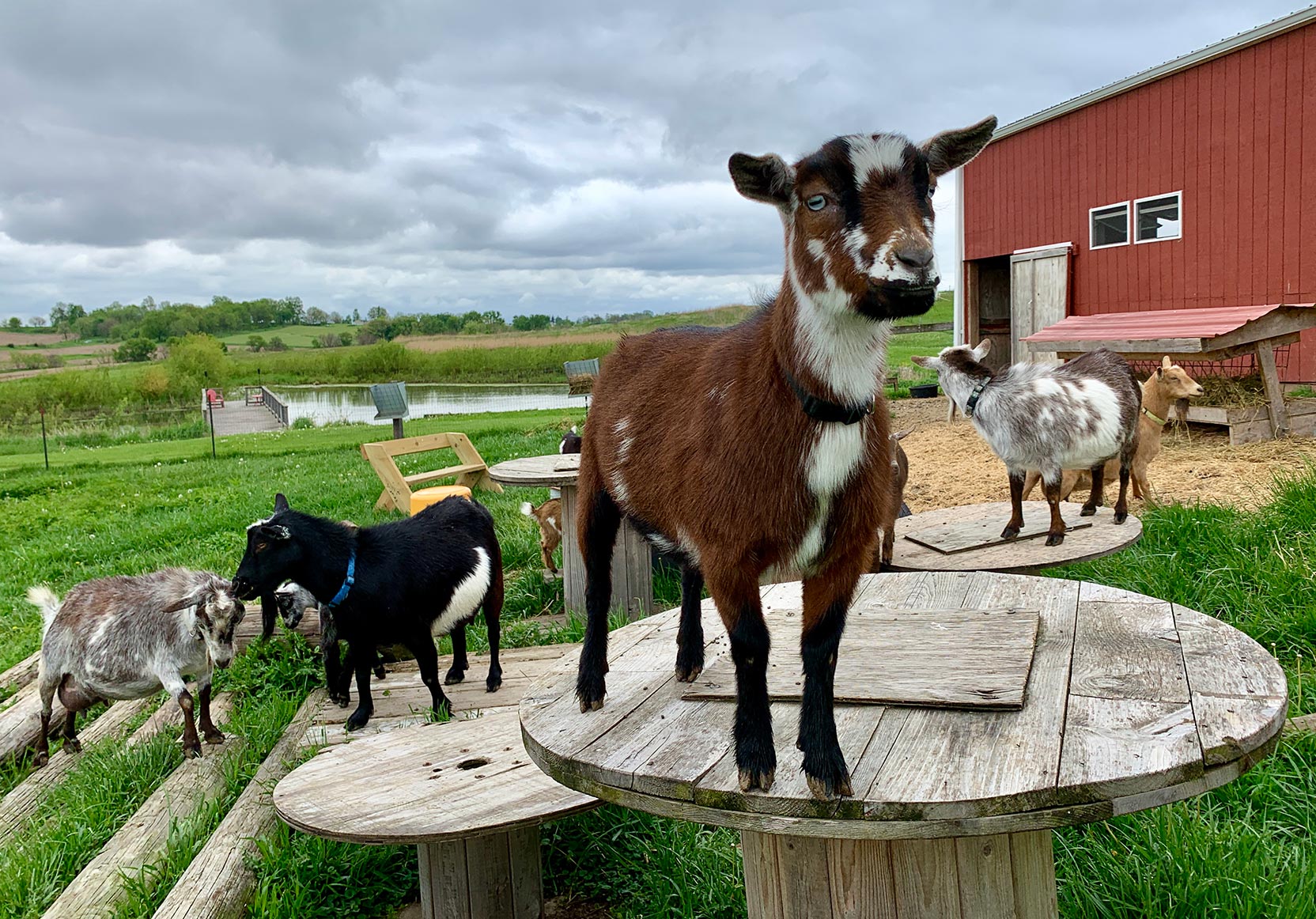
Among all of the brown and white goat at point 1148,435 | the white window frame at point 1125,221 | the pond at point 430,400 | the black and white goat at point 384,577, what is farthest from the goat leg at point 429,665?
the pond at point 430,400

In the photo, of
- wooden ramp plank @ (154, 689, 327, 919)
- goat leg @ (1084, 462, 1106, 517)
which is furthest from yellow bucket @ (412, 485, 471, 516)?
goat leg @ (1084, 462, 1106, 517)

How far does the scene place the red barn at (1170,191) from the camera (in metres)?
10.8

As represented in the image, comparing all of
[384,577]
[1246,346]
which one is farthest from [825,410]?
[1246,346]

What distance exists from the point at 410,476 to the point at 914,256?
9131 millimetres

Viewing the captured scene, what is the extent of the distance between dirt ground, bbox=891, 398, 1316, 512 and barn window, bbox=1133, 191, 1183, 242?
12.3 ft

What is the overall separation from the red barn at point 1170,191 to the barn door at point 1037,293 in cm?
2

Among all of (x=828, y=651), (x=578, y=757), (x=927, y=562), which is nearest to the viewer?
(x=828, y=651)

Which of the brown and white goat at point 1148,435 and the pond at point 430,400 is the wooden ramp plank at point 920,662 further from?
the pond at point 430,400

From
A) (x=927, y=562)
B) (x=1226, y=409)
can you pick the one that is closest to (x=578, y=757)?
(x=927, y=562)

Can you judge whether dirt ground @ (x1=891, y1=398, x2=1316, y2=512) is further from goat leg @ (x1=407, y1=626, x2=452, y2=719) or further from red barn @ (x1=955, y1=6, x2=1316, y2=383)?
goat leg @ (x1=407, y1=626, x2=452, y2=719)

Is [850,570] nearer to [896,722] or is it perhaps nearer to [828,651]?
[828,651]

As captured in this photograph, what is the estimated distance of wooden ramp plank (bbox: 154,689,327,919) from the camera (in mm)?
2838

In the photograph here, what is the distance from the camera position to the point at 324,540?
3.82 metres

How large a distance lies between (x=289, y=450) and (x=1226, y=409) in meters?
15.9
